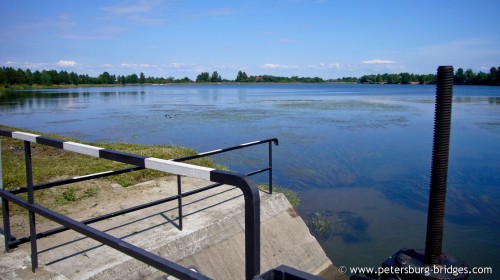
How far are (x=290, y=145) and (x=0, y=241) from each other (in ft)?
50.0

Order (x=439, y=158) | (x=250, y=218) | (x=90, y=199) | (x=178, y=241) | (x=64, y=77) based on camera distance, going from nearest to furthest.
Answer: (x=250, y=218)
(x=439, y=158)
(x=178, y=241)
(x=90, y=199)
(x=64, y=77)

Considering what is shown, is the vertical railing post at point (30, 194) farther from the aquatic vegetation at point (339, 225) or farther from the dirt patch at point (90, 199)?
the aquatic vegetation at point (339, 225)

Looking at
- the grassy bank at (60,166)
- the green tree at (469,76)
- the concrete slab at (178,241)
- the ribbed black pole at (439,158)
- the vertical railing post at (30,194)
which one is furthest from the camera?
the green tree at (469,76)

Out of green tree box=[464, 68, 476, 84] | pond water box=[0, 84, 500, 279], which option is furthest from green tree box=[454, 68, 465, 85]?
pond water box=[0, 84, 500, 279]

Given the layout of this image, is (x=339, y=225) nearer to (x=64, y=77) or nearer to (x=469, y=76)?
(x=469, y=76)

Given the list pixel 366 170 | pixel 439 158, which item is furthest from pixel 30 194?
pixel 366 170

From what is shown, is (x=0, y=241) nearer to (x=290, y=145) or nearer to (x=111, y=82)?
(x=290, y=145)

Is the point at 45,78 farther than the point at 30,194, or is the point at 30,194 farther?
the point at 45,78

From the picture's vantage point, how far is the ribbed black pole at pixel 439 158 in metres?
2.85

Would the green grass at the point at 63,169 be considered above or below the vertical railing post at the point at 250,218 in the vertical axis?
below

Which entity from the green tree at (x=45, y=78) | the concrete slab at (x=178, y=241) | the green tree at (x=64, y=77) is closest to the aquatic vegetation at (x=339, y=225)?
the concrete slab at (x=178, y=241)

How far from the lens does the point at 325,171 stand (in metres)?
14.4

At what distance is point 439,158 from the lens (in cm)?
292

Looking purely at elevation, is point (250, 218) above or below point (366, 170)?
above
